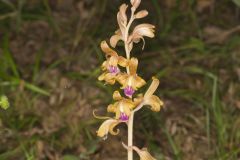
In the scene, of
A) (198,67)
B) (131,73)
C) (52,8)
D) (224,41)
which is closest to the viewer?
(131,73)

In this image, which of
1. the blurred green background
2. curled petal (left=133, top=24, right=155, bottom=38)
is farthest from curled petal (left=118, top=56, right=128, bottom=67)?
the blurred green background

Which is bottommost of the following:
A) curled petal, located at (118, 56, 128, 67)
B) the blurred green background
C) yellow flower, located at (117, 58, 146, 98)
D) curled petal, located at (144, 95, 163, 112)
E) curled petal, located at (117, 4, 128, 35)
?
curled petal, located at (144, 95, 163, 112)

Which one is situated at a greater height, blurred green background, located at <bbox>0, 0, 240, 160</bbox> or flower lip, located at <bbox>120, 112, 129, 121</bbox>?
blurred green background, located at <bbox>0, 0, 240, 160</bbox>

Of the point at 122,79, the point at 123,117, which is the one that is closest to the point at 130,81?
the point at 122,79

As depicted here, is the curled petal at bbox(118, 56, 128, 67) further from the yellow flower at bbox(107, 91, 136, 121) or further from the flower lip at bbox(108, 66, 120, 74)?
the yellow flower at bbox(107, 91, 136, 121)

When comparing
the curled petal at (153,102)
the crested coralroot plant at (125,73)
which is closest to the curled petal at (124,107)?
the crested coralroot plant at (125,73)

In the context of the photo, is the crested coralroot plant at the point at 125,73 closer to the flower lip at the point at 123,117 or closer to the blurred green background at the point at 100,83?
the flower lip at the point at 123,117

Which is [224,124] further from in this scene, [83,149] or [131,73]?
[131,73]

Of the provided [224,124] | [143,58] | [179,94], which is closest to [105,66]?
[224,124]

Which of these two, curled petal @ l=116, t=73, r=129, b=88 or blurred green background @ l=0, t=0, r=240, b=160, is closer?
curled petal @ l=116, t=73, r=129, b=88
